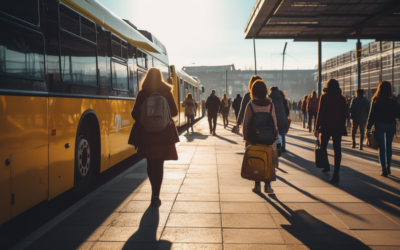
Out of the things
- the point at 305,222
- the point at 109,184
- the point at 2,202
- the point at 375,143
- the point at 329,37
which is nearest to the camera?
the point at 2,202

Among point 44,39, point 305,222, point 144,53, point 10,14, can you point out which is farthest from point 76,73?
point 144,53

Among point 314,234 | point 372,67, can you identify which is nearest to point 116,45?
point 314,234

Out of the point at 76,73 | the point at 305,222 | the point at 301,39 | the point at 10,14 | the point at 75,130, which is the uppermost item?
the point at 301,39

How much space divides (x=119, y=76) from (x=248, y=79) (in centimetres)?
10423

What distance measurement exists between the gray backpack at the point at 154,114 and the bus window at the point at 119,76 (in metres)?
2.62

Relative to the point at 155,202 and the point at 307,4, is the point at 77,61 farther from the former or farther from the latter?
the point at 307,4

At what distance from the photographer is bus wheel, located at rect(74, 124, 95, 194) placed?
5816 mm

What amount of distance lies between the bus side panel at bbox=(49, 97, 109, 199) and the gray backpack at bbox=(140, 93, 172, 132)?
3.24 feet

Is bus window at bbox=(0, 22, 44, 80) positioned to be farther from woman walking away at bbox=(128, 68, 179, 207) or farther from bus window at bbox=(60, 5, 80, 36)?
woman walking away at bbox=(128, 68, 179, 207)

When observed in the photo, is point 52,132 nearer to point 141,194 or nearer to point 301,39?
point 141,194

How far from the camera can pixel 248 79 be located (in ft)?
363

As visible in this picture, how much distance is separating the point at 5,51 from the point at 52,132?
1.25m

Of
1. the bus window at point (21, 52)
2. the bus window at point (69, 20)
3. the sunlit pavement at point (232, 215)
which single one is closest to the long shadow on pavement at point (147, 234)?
the sunlit pavement at point (232, 215)

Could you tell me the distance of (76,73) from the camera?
223 inches
